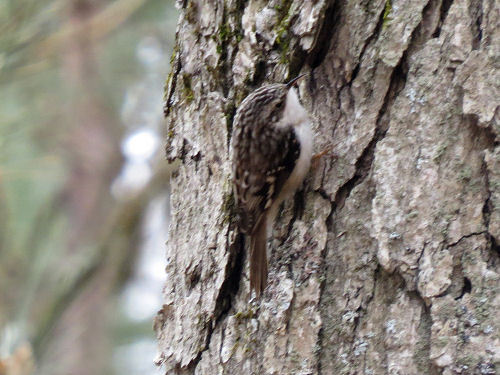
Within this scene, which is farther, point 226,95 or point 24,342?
point 24,342

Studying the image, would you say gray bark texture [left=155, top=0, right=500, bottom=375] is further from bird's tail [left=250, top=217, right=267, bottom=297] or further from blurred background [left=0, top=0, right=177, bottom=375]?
blurred background [left=0, top=0, right=177, bottom=375]

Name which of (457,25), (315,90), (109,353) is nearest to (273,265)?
(315,90)

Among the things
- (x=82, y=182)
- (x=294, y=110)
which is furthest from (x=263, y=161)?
(x=82, y=182)

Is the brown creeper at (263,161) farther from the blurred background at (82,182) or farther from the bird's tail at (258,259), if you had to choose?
the blurred background at (82,182)

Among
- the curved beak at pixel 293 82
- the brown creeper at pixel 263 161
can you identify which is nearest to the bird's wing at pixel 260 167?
the brown creeper at pixel 263 161

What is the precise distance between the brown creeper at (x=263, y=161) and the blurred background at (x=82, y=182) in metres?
1.00

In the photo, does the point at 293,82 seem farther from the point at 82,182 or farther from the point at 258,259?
the point at 82,182

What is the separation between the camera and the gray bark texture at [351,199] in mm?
1502

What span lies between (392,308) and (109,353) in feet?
12.0

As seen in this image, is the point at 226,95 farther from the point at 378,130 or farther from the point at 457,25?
the point at 457,25

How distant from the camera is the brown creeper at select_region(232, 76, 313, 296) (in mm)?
1795

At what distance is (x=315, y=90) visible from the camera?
1854 mm

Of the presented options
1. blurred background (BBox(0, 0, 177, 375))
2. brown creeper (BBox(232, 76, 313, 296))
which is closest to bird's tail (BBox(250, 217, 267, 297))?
brown creeper (BBox(232, 76, 313, 296))

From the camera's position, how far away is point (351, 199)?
1.68m
